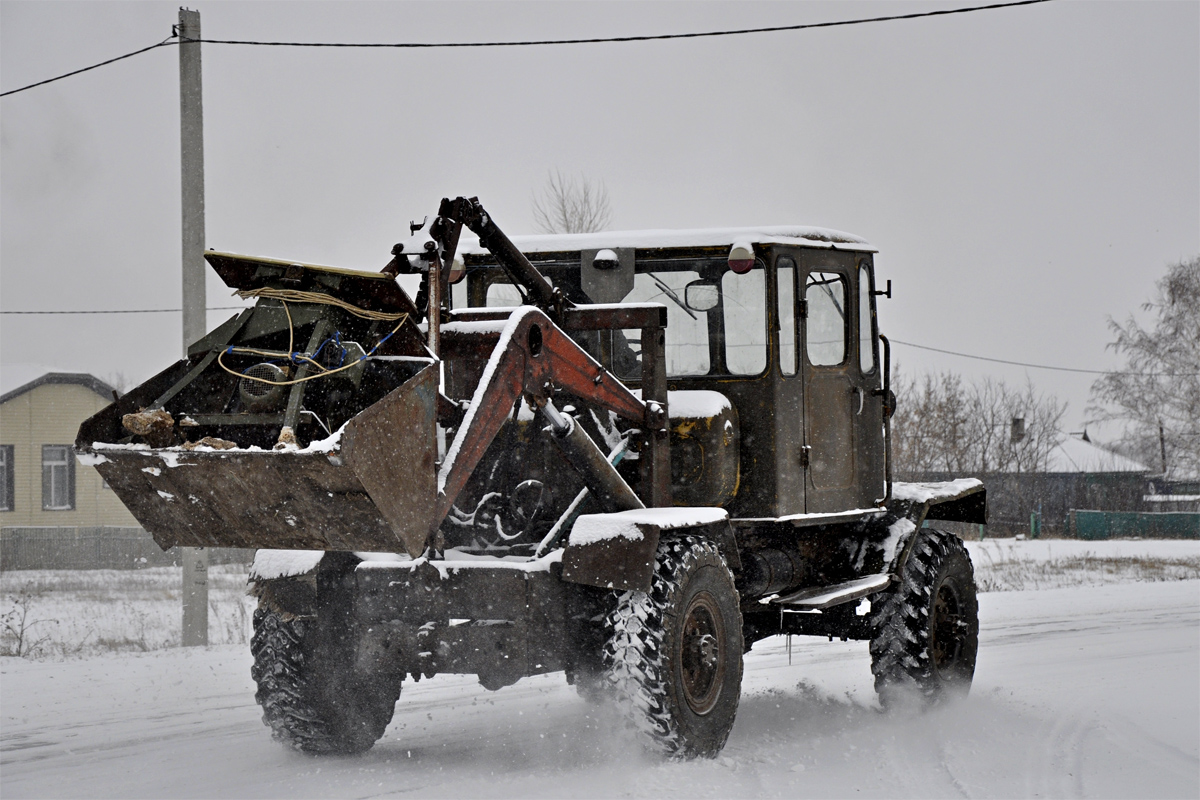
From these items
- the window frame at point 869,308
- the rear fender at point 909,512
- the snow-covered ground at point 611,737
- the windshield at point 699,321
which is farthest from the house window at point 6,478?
the window frame at point 869,308

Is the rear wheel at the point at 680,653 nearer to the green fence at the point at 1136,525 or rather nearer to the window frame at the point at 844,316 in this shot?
the window frame at the point at 844,316

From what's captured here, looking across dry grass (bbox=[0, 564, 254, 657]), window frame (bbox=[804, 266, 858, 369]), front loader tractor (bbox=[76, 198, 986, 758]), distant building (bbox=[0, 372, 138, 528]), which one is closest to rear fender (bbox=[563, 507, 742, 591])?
front loader tractor (bbox=[76, 198, 986, 758])

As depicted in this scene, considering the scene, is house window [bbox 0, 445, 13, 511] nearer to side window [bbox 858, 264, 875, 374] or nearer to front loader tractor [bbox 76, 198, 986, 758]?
front loader tractor [bbox 76, 198, 986, 758]

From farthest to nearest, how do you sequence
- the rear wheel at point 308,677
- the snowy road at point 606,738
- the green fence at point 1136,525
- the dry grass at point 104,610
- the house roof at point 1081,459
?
the house roof at point 1081,459 → the green fence at point 1136,525 → the dry grass at point 104,610 → the rear wheel at point 308,677 → the snowy road at point 606,738

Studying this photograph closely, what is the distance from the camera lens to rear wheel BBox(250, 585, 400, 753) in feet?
21.8

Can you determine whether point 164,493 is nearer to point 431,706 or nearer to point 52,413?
point 431,706

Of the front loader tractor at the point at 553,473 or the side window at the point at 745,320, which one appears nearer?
the front loader tractor at the point at 553,473

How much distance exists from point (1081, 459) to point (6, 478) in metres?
41.5

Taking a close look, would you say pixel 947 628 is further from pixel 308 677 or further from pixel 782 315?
pixel 308 677

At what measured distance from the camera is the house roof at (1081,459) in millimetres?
53688

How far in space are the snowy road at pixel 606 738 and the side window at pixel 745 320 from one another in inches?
81.1

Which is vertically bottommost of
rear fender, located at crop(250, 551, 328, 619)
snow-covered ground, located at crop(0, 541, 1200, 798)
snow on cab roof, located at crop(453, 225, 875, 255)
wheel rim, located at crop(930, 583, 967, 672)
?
snow-covered ground, located at crop(0, 541, 1200, 798)

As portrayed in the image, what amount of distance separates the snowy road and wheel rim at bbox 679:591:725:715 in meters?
0.32

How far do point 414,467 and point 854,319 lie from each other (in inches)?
149
